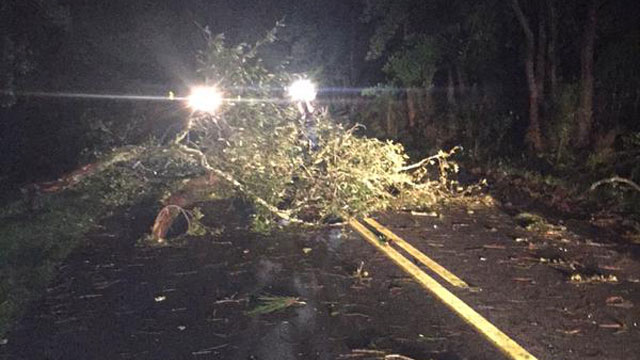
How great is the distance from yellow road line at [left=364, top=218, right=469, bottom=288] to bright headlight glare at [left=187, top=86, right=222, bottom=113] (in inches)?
153

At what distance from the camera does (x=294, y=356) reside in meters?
4.45

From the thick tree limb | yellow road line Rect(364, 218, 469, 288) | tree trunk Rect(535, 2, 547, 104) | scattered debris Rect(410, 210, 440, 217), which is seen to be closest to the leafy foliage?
the thick tree limb

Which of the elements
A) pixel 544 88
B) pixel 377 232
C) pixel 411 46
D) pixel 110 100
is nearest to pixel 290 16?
pixel 411 46

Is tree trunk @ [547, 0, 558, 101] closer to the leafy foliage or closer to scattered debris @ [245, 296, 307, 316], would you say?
the leafy foliage

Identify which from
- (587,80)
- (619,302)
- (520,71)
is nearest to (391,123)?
(520,71)

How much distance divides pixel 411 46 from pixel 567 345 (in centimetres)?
1841

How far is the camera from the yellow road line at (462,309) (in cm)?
440

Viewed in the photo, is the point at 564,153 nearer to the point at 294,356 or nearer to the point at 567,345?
the point at 567,345

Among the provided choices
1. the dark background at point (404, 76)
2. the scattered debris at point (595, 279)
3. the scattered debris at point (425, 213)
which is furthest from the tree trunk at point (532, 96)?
the scattered debris at point (595, 279)

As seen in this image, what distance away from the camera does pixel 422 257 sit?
697 cm

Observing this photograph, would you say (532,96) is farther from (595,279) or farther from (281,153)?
(595,279)

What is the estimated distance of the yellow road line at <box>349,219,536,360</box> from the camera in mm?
4402

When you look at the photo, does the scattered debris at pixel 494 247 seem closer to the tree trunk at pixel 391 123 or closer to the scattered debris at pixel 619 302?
the scattered debris at pixel 619 302

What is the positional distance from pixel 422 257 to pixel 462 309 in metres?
1.75
